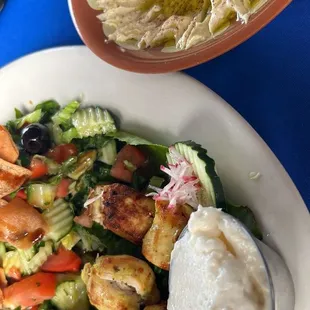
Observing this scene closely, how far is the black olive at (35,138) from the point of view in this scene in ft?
6.41

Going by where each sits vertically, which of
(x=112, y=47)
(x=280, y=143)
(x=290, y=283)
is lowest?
(x=290, y=283)

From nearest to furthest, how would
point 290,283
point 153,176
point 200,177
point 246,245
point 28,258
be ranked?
point 246,245
point 290,283
point 200,177
point 153,176
point 28,258

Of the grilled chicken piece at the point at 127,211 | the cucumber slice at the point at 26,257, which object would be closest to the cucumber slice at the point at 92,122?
the grilled chicken piece at the point at 127,211

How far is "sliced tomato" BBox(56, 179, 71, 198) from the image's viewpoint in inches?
76.8

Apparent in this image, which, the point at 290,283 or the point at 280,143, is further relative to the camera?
the point at 280,143

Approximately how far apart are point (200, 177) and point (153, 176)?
0.99 ft

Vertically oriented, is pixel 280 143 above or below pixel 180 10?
below

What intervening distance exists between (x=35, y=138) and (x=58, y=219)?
29 cm

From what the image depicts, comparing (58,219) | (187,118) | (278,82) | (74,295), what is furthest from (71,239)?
(278,82)

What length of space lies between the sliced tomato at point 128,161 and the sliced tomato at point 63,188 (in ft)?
0.69

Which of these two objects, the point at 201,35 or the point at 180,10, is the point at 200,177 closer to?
the point at 201,35

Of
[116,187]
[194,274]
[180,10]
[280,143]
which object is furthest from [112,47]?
[194,274]

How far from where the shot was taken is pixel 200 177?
1567 mm

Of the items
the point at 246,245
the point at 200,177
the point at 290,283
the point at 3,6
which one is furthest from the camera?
the point at 3,6
